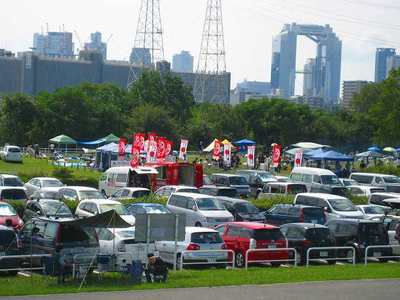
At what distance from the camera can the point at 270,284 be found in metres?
21.6

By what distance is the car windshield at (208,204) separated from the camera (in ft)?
109

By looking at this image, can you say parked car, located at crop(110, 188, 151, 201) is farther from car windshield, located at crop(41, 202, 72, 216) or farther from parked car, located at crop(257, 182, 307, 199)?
parked car, located at crop(257, 182, 307, 199)

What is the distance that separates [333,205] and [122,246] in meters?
14.4

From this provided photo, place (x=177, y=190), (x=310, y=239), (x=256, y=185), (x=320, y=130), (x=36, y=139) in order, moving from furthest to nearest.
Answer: (x=320, y=130) < (x=36, y=139) < (x=256, y=185) < (x=177, y=190) < (x=310, y=239)

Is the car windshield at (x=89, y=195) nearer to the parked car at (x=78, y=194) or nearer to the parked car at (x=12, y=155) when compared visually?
the parked car at (x=78, y=194)

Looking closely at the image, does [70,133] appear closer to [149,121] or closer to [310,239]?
[149,121]

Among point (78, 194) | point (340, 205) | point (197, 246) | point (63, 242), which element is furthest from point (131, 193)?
point (63, 242)

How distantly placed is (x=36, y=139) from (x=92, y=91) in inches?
1238

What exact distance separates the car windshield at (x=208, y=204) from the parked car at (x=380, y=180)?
18.0 meters

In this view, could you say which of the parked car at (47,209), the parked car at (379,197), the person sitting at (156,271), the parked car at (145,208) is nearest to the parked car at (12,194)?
the parked car at (47,209)

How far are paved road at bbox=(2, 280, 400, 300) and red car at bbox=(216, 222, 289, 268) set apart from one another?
12.4 feet

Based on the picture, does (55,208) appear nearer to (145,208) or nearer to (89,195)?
(145,208)

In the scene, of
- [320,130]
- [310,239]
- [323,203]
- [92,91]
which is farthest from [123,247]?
[92,91]

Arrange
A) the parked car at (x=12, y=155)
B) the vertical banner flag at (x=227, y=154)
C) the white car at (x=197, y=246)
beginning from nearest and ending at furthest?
the white car at (x=197, y=246) → the vertical banner flag at (x=227, y=154) → the parked car at (x=12, y=155)
